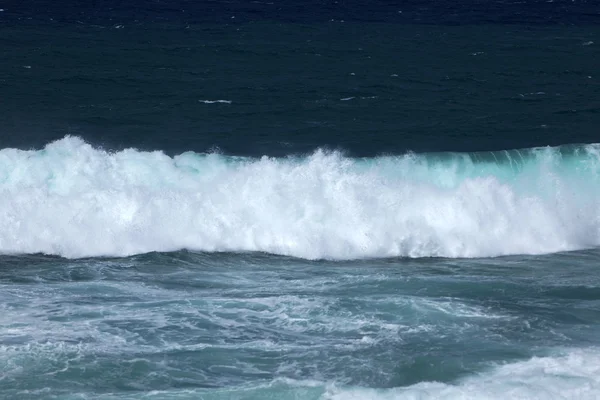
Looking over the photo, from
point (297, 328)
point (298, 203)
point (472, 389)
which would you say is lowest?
point (472, 389)

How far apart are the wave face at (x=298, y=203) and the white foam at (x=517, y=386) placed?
951cm

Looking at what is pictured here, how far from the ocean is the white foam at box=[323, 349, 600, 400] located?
63 millimetres

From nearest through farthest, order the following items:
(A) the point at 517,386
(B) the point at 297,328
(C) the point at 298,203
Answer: (A) the point at 517,386 → (B) the point at 297,328 → (C) the point at 298,203

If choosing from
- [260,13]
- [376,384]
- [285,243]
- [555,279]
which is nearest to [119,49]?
[260,13]

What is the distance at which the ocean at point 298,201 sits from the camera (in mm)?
21312

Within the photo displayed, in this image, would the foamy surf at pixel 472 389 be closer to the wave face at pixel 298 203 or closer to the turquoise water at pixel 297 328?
the turquoise water at pixel 297 328

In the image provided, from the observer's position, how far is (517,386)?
778 inches

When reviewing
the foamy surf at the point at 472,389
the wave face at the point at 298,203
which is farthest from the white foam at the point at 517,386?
Result: the wave face at the point at 298,203

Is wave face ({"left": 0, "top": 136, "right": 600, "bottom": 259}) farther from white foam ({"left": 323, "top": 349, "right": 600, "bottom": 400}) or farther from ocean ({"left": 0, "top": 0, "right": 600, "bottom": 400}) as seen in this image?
white foam ({"left": 323, "top": 349, "right": 600, "bottom": 400})

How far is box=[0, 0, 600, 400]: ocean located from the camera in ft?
69.9

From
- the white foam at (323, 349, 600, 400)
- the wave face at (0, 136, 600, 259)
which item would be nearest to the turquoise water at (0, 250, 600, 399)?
the white foam at (323, 349, 600, 400)

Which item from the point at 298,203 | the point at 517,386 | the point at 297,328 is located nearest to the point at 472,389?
Answer: the point at 517,386

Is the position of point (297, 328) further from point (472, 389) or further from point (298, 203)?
point (298, 203)

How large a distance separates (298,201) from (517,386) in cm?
Answer: 1313
